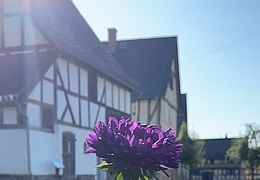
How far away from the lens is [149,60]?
26938mm

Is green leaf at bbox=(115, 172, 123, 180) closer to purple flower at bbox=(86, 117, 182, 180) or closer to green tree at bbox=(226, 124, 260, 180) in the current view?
purple flower at bbox=(86, 117, 182, 180)

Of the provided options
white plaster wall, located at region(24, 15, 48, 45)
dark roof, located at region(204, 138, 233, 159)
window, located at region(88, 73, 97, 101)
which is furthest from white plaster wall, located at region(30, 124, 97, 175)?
dark roof, located at region(204, 138, 233, 159)

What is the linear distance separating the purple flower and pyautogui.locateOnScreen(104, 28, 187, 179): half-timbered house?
20702mm

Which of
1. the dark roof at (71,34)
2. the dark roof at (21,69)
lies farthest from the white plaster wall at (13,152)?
the dark roof at (71,34)

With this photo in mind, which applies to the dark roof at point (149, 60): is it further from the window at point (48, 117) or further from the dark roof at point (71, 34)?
the window at point (48, 117)

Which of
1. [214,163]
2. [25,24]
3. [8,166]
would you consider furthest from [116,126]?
[214,163]

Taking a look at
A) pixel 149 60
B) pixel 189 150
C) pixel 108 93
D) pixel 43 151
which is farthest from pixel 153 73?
pixel 43 151

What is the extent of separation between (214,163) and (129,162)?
103 ft

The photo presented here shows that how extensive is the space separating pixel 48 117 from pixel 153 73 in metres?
13.5

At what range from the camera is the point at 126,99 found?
20.2m

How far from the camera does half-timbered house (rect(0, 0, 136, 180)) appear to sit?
11.9 meters

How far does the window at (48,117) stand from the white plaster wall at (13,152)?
1.10 meters

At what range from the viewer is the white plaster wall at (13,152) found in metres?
11.8

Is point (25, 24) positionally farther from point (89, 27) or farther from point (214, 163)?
point (214, 163)
